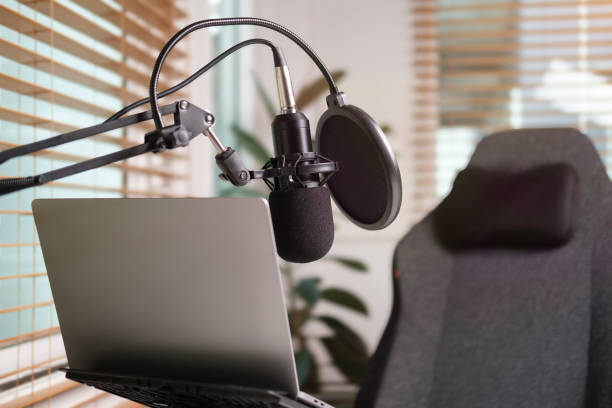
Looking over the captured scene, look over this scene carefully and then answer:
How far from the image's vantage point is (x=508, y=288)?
107cm

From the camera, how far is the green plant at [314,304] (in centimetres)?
250

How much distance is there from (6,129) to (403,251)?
25.9 inches

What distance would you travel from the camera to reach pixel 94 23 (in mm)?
1124

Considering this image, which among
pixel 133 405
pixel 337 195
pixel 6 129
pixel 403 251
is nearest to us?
pixel 337 195

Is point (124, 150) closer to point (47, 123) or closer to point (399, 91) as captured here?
point (47, 123)

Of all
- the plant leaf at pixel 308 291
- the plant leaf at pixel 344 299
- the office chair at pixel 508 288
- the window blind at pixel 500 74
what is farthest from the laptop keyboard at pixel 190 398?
the window blind at pixel 500 74

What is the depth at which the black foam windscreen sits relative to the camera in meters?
0.63

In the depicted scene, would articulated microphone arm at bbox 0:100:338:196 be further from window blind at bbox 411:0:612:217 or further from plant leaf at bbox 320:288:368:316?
window blind at bbox 411:0:612:217

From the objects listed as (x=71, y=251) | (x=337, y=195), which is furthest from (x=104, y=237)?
(x=337, y=195)

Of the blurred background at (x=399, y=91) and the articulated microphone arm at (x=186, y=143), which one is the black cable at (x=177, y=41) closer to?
the articulated microphone arm at (x=186, y=143)

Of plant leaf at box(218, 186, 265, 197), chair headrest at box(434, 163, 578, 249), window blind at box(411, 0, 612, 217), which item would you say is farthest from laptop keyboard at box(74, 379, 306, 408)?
window blind at box(411, 0, 612, 217)

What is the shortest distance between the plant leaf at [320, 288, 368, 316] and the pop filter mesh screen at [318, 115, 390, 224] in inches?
73.6

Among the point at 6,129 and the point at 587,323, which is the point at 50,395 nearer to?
the point at 6,129

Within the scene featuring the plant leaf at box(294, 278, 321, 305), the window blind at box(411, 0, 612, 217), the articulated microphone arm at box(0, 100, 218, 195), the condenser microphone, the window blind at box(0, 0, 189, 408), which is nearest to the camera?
the articulated microphone arm at box(0, 100, 218, 195)
